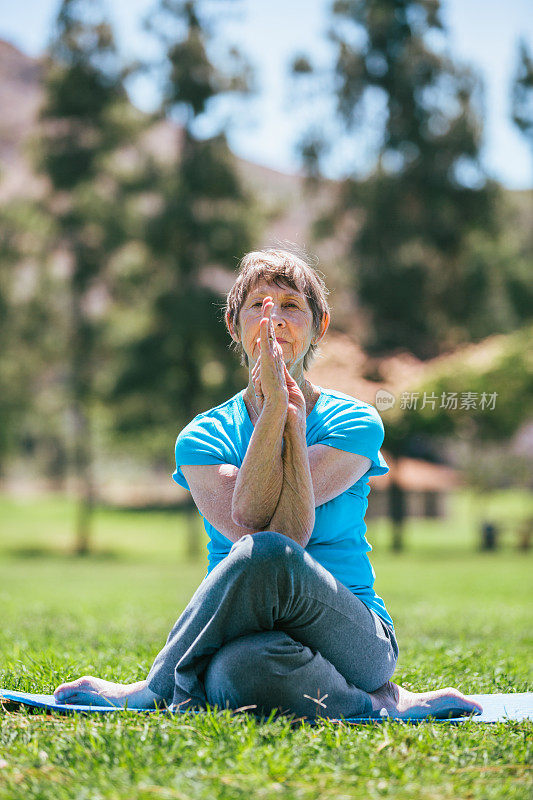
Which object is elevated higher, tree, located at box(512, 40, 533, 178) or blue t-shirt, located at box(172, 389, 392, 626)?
tree, located at box(512, 40, 533, 178)

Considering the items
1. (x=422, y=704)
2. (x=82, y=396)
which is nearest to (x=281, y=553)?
(x=422, y=704)

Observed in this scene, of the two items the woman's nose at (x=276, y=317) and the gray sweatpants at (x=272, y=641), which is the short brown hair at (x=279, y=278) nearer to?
the woman's nose at (x=276, y=317)

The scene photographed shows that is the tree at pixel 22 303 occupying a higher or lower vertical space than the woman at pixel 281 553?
higher

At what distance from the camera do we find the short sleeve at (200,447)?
296 cm

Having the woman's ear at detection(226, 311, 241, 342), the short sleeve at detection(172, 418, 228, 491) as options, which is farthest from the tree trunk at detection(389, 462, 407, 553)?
the short sleeve at detection(172, 418, 228, 491)

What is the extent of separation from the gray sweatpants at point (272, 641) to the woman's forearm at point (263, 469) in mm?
144

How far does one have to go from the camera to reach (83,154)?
77.3 ft

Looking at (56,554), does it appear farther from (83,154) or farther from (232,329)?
(232,329)

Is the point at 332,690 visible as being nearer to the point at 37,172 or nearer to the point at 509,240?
the point at 37,172

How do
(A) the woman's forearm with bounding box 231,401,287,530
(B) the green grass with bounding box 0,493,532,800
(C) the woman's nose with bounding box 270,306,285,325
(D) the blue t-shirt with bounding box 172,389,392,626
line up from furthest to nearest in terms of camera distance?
1. (C) the woman's nose with bounding box 270,306,285,325
2. (D) the blue t-shirt with bounding box 172,389,392,626
3. (A) the woman's forearm with bounding box 231,401,287,530
4. (B) the green grass with bounding box 0,493,532,800

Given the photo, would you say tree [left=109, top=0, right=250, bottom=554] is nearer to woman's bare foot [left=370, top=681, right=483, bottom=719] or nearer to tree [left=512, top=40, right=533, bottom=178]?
tree [left=512, top=40, right=533, bottom=178]

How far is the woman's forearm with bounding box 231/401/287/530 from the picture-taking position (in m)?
2.68

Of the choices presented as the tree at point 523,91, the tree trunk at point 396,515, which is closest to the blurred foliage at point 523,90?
the tree at point 523,91

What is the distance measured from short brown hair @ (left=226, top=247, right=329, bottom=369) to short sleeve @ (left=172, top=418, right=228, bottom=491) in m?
0.46
